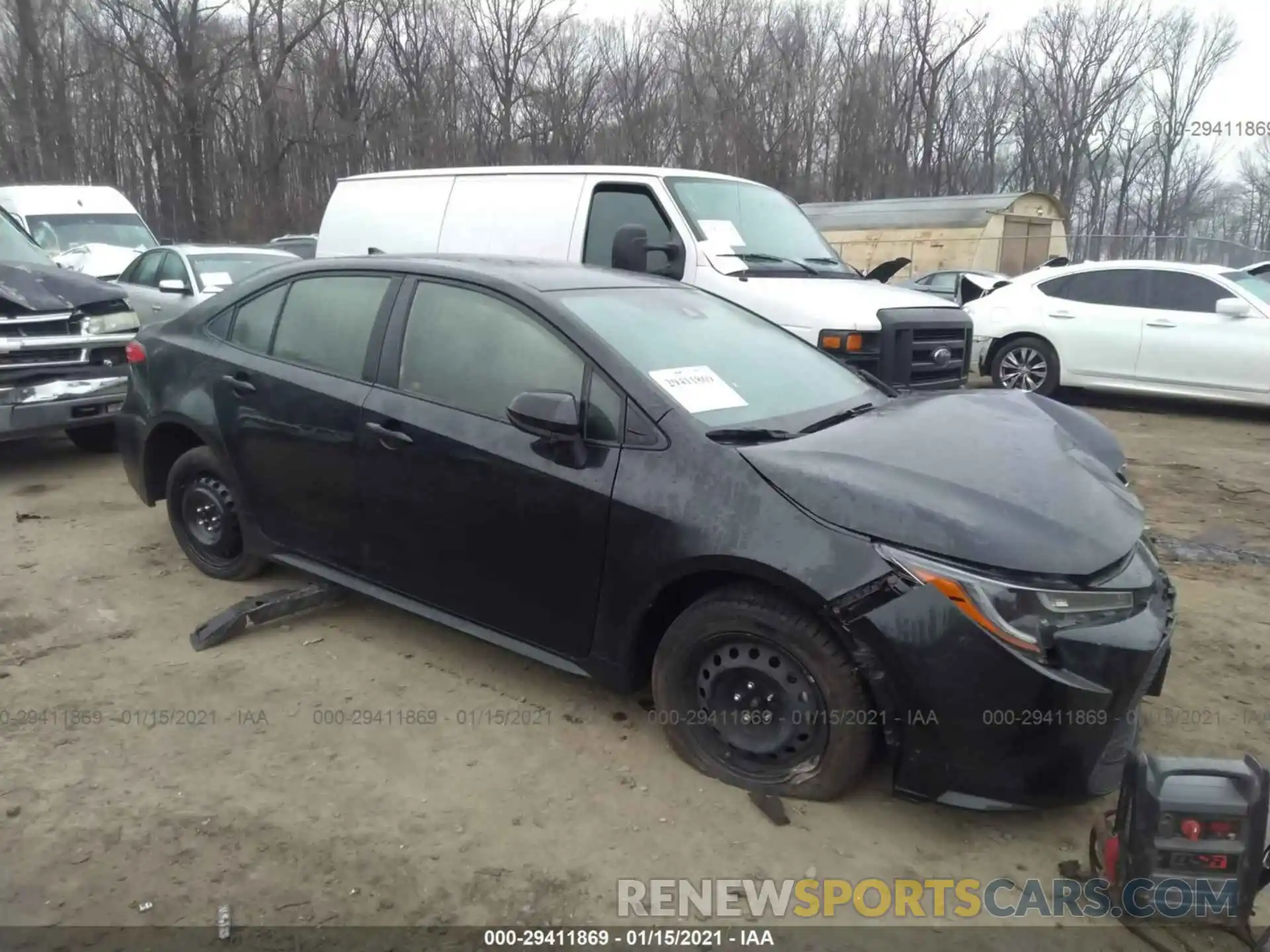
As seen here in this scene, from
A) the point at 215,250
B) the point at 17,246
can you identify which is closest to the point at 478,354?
the point at 17,246

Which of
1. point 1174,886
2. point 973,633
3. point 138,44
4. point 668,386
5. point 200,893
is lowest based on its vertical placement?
point 200,893

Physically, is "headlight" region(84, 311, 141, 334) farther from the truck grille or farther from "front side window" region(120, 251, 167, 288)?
the truck grille

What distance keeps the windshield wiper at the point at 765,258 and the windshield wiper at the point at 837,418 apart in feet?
10.4

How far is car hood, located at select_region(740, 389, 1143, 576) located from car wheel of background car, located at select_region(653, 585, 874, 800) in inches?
14.7

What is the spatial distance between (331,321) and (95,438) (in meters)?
4.48

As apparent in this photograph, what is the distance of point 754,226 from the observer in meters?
7.05

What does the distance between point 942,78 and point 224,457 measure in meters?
45.2

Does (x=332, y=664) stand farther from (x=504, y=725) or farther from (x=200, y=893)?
(x=200, y=893)

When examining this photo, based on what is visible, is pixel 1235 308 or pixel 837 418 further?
pixel 1235 308

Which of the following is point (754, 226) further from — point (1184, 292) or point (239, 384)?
point (1184, 292)

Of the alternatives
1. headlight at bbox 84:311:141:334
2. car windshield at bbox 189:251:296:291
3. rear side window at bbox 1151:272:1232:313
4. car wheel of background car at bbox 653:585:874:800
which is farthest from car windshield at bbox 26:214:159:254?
car wheel of background car at bbox 653:585:874:800

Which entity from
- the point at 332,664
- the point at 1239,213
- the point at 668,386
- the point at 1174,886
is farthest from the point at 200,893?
the point at 1239,213

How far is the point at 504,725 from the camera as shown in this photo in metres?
3.47

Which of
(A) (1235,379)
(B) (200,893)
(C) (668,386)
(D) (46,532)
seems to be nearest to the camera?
(B) (200,893)
